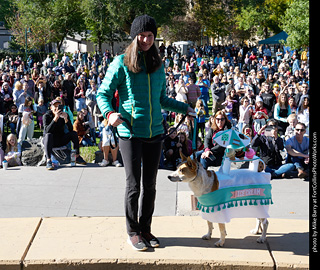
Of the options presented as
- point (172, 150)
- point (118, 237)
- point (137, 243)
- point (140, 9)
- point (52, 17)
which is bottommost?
point (52, 17)

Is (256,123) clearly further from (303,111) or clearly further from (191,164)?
(191,164)

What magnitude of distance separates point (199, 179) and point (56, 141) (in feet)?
17.0

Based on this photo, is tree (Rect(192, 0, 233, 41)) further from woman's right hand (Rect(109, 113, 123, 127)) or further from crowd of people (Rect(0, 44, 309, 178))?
woman's right hand (Rect(109, 113, 123, 127))

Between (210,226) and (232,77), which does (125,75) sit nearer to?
(210,226)

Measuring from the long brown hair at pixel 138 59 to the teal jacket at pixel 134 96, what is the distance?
0.16 feet

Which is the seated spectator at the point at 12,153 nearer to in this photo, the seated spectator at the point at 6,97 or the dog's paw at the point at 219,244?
the seated spectator at the point at 6,97

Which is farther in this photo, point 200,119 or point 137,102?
point 200,119

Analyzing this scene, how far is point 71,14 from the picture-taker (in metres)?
51.1

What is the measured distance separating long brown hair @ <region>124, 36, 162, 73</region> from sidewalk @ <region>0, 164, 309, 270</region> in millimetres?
1629

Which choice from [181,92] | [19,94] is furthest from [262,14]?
[19,94]

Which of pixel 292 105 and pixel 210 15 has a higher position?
pixel 292 105

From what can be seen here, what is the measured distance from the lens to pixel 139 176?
4.61 m

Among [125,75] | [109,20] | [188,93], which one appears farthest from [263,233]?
[109,20]
